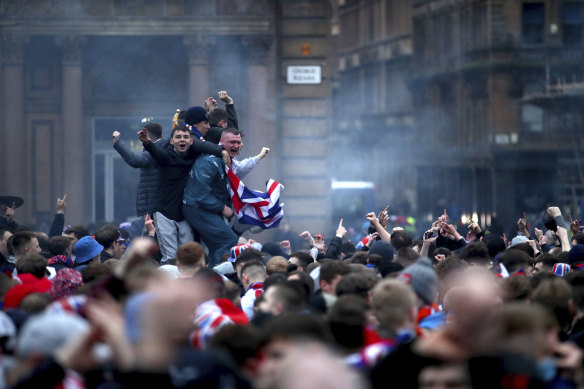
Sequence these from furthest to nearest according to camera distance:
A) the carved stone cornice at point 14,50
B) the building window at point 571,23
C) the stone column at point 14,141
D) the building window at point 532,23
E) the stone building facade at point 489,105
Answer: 1. the building window at point 532,23
2. the building window at point 571,23
3. the stone building facade at point 489,105
4. the stone column at point 14,141
5. the carved stone cornice at point 14,50

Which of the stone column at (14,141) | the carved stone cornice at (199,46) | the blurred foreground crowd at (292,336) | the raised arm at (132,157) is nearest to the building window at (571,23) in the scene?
the carved stone cornice at (199,46)

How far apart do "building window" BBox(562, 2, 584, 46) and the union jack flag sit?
3828cm

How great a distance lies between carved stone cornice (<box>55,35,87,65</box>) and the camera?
21234 mm

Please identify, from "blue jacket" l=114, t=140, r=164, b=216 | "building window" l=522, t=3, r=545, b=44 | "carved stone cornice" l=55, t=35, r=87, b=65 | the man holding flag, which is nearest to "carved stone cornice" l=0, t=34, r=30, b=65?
"carved stone cornice" l=55, t=35, r=87, b=65

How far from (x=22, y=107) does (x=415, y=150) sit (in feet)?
125

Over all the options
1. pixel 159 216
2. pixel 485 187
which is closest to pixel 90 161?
pixel 159 216

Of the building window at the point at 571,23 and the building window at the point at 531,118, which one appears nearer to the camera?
the building window at the point at 571,23

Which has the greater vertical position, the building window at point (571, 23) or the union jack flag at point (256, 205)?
the building window at point (571, 23)

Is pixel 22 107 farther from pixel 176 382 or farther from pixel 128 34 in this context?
pixel 176 382

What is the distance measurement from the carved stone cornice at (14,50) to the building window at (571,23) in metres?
31.5

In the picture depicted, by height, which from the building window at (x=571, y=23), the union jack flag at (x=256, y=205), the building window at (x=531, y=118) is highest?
the building window at (x=571, y=23)

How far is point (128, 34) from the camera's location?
69.4 ft

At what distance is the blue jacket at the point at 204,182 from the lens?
36.9ft

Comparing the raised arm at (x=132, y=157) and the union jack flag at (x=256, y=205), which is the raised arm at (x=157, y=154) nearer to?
the raised arm at (x=132, y=157)
